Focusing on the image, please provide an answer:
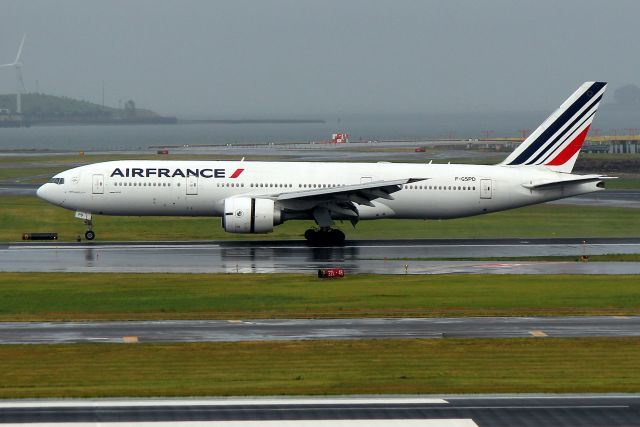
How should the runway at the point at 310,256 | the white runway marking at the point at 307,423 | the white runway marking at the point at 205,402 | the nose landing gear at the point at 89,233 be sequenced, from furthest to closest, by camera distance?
the nose landing gear at the point at 89,233 → the runway at the point at 310,256 → the white runway marking at the point at 205,402 → the white runway marking at the point at 307,423

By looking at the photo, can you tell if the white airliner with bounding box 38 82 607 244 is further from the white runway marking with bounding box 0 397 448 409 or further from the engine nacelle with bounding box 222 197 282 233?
the white runway marking with bounding box 0 397 448 409

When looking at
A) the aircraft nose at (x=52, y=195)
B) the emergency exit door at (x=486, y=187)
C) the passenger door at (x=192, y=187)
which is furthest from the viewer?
the emergency exit door at (x=486, y=187)

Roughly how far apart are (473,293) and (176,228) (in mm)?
26939

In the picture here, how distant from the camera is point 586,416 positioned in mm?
23906

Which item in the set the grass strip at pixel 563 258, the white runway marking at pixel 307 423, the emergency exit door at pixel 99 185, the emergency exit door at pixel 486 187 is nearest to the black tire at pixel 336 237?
the grass strip at pixel 563 258

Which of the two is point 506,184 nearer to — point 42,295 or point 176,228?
point 176,228

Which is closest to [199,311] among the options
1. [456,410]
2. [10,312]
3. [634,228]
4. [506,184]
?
[10,312]

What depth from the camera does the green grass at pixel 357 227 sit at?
61.3m

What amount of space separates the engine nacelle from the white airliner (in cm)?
5

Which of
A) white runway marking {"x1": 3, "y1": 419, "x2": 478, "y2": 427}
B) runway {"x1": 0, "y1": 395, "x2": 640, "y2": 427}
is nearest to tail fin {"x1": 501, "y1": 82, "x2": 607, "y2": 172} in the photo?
runway {"x1": 0, "y1": 395, "x2": 640, "y2": 427}

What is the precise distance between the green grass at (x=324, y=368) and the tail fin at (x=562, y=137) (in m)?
28.8

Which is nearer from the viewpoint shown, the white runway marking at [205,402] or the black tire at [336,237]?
the white runway marking at [205,402]

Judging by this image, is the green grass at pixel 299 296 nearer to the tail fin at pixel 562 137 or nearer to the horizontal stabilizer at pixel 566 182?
the horizontal stabilizer at pixel 566 182

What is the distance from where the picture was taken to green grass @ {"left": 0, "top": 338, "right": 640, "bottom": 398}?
87.1 feet
